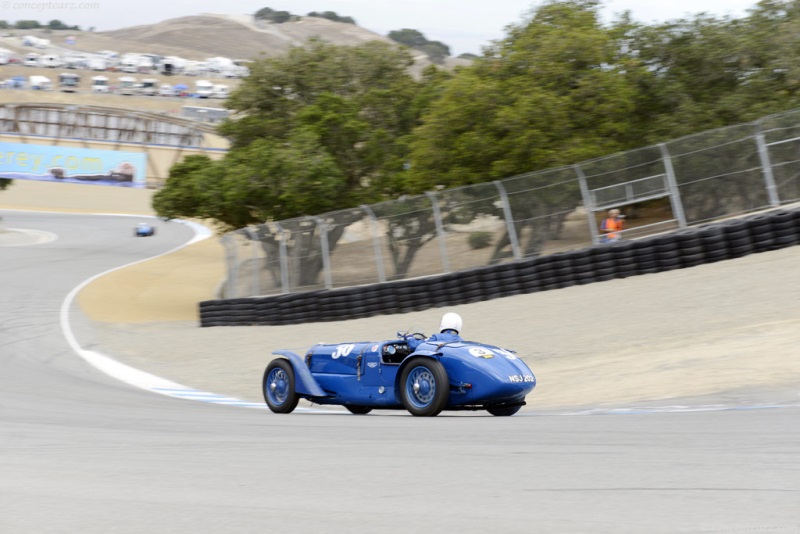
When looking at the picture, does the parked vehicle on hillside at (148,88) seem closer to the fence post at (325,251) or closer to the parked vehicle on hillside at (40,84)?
the parked vehicle on hillside at (40,84)

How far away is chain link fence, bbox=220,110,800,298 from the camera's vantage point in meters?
17.1

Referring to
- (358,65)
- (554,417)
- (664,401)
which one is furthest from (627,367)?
(358,65)

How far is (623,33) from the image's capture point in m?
26.2

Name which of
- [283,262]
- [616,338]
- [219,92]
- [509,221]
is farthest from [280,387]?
[219,92]

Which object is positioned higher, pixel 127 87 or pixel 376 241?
pixel 127 87

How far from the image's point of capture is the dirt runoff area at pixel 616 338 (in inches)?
388

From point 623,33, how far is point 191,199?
1316cm

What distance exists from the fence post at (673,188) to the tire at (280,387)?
9.46 metres

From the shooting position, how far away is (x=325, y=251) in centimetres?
2119

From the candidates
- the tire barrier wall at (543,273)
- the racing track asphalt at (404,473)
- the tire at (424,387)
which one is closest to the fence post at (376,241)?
the tire barrier wall at (543,273)

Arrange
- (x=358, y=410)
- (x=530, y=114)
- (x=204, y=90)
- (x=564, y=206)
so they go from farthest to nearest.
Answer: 1. (x=204, y=90)
2. (x=530, y=114)
3. (x=564, y=206)
4. (x=358, y=410)

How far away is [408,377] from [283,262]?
1329 cm

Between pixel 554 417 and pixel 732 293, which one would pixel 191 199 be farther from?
pixel 554 417

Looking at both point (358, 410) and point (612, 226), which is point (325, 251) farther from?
point (358, 410)
